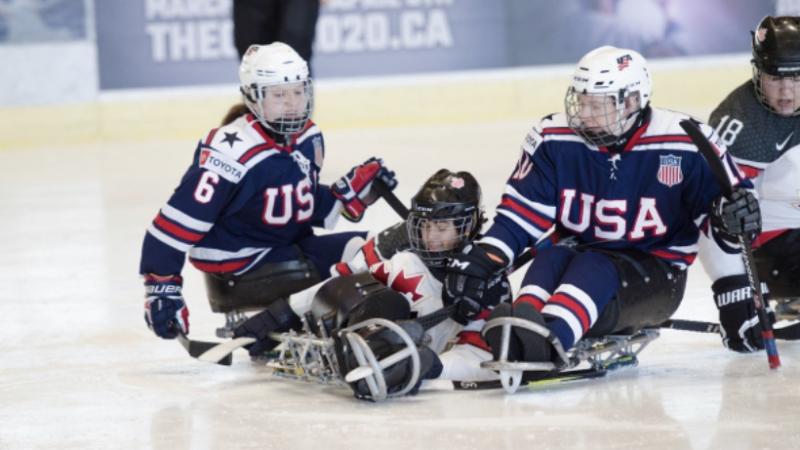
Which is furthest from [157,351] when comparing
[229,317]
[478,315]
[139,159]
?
[139,159]

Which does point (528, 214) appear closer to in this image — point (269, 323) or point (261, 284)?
point (269, 323)

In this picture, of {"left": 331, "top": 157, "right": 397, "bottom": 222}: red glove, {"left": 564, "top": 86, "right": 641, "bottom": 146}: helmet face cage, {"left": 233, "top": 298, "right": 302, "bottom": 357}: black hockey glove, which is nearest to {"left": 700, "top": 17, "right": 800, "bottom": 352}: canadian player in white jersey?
{"left": 564, "top": 86, "right": 641, "bottom": 146}: helmet face cage

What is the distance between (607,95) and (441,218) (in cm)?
49

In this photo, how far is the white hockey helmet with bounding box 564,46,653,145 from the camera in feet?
11.5

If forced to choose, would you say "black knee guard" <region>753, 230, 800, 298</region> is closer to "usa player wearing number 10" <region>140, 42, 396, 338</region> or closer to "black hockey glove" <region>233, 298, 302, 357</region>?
"usa player wearing number 10" <region>140, 42, 396, 338</region>

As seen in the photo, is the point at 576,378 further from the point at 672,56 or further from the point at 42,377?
the point at 672,56

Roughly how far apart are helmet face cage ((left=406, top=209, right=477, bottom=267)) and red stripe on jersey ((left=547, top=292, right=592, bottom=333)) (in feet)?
1.09

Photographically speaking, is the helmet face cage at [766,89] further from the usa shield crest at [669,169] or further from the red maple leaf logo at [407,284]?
the red maple leaf logo at [407,284]

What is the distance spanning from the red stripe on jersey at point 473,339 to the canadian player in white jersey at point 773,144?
2.23ft

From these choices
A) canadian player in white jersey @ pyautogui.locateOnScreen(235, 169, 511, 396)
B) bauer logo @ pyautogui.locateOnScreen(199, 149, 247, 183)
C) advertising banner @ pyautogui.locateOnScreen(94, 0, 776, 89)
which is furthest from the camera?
advertising banner @ pyautogui.locateOnScreen(94, 0, 776, 89)

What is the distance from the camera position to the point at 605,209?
3633 mm

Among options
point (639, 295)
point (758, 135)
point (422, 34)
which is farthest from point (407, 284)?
point (422, 34)

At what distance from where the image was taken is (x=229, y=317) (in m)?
4.13

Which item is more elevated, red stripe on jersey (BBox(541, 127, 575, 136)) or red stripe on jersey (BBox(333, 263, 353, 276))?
red stripe on jersey (BBox(541, 127, 575, 136))
